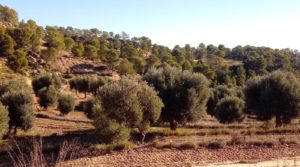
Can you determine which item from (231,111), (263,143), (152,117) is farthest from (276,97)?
(152,117)

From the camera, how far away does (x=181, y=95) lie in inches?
1267

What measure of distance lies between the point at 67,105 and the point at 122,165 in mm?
36077

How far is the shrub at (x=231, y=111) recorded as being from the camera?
143ft

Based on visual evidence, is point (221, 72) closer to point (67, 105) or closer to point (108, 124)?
point (67, 105)

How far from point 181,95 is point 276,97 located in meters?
11.0

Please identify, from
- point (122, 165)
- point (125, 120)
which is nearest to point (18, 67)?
point (125, 120)

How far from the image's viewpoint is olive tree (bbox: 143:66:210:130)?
3203 centimetres

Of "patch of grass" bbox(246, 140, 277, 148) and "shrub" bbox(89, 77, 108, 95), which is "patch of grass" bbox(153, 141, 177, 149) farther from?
"shrub" bbox(89, 77, 108, 95)

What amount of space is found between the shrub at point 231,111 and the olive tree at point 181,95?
439 inches

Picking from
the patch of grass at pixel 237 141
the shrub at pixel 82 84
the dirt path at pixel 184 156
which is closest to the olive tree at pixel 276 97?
the patch of grass at pixel 237 141

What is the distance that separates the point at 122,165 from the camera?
19312mm

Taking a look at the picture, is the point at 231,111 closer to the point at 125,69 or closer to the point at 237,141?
the point at 237,141

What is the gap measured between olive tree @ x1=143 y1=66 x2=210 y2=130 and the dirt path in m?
9.83

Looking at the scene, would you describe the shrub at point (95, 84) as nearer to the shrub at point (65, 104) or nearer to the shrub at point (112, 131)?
the shrub at point (65, 104)
